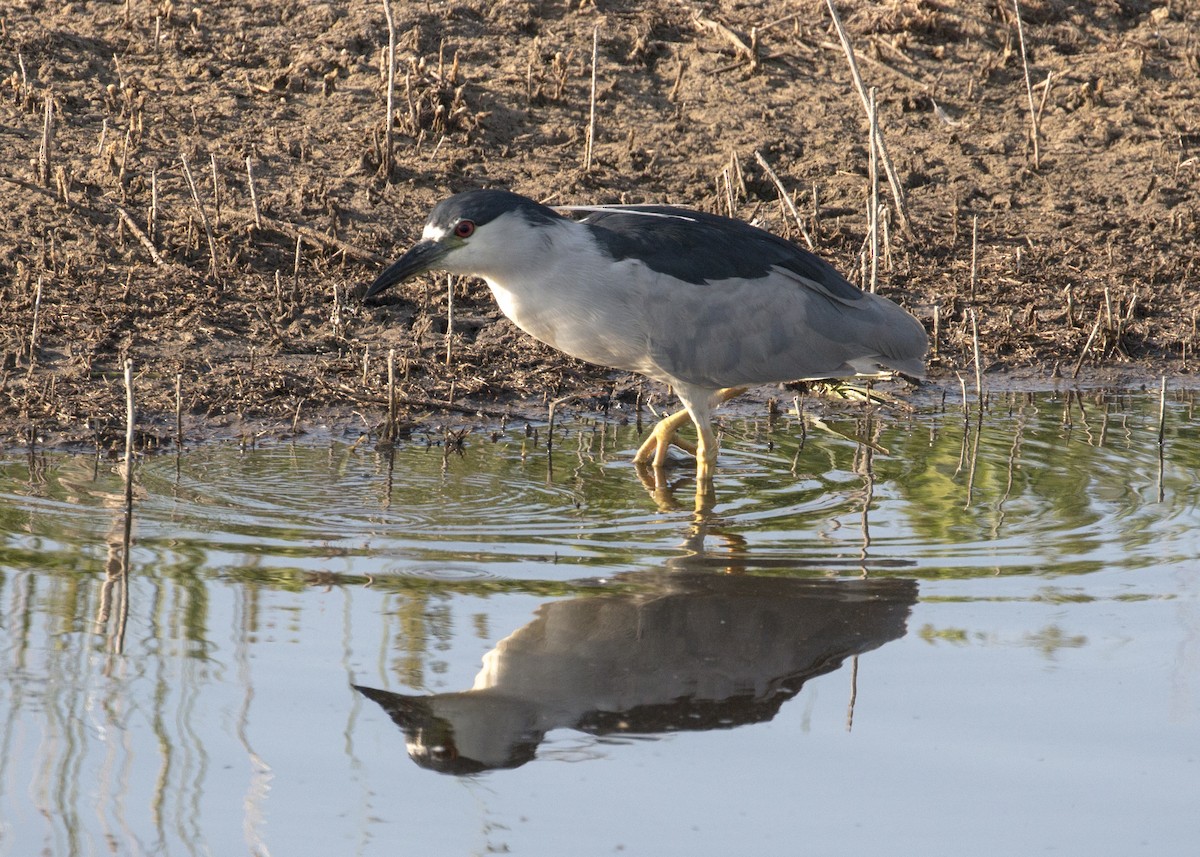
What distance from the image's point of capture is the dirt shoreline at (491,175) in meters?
6.98

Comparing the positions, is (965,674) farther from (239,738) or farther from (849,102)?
(849,102)

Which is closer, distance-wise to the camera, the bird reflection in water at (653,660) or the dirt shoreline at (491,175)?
the bird reflection in water at (653,660)

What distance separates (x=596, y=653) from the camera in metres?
4.16

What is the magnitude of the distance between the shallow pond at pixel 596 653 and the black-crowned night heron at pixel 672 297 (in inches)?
15.6

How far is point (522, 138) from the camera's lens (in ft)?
28.6

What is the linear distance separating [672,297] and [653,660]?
80.8 inches

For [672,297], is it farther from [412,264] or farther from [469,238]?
[412,264]

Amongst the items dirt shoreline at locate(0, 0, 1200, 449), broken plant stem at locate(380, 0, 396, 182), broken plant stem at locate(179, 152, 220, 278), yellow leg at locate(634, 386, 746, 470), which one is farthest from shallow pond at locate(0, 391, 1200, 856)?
broken plant stem at locate(380, 0, 396, 182)

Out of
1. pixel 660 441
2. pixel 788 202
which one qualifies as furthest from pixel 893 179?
pixel 660 441

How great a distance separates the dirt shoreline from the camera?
6.98 m

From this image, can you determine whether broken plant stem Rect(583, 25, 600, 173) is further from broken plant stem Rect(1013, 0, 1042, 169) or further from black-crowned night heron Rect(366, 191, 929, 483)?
broken plant stem Rect(1013, 0, 1042, 169)

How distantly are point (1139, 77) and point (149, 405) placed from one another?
244 inches

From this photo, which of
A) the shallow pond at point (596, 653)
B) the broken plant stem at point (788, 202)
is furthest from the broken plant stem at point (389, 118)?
the shallow pond at point (596, 653)

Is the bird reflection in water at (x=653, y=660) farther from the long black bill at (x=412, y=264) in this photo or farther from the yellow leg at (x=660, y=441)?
the long black bill at (x=412, y=264)
